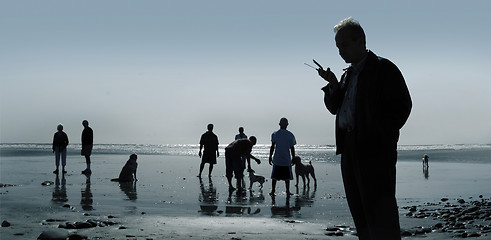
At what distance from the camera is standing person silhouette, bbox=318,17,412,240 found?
325 centimetres

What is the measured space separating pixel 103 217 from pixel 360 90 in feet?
22.7

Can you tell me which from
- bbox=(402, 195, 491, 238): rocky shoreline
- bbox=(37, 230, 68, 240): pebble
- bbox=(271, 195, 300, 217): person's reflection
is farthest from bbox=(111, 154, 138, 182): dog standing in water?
bbox=(37, 230, 68, 240): pebble

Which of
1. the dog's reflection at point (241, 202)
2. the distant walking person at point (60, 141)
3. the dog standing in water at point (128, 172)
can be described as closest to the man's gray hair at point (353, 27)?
the dog's reflection at point (241, 202)

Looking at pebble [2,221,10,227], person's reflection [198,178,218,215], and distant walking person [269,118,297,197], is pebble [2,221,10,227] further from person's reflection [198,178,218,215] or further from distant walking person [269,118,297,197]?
distant walking person [269,118,297,197]

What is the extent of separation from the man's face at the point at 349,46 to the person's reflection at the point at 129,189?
32.2ft

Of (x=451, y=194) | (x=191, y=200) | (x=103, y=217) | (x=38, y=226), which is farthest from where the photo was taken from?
(x=451, y=194)

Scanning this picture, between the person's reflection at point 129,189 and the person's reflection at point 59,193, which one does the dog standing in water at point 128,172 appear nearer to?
the person's reflection at point 129,189

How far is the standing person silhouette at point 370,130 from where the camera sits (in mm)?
3246

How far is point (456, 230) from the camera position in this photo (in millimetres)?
8156

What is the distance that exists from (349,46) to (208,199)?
963 centimetres

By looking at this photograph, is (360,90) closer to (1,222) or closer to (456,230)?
(456,230)

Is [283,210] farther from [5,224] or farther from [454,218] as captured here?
[5,224]

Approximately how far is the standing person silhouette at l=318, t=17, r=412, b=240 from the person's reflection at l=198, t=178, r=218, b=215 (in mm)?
6903

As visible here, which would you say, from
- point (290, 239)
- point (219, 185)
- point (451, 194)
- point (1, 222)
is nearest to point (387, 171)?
point (290, 239)
